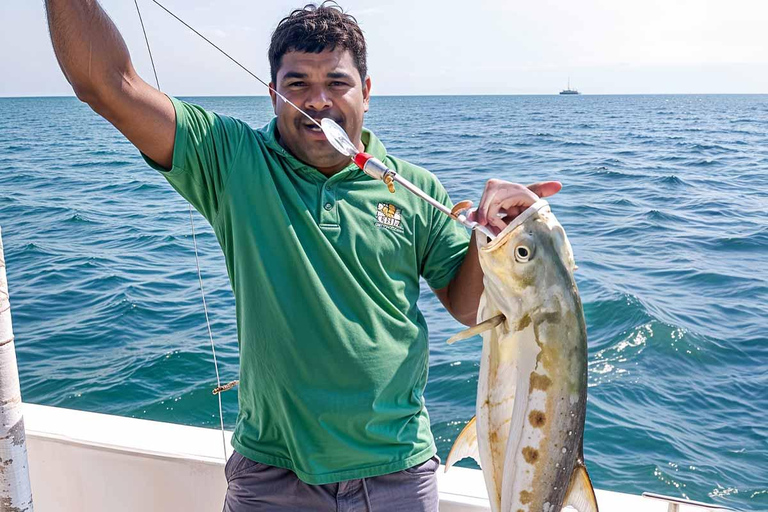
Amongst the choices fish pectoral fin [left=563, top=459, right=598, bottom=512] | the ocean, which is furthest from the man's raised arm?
the ocean

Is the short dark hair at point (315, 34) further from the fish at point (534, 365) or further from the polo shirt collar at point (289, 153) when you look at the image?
the fish at point (534, 365)

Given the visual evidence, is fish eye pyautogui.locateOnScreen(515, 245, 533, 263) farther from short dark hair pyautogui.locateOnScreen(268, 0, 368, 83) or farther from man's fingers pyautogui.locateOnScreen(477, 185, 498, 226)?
short dark hair pyautogui.locateOnScreen(268, 0, 368, 83)

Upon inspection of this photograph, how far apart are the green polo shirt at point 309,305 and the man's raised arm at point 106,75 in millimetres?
78

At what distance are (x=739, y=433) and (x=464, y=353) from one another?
2.64 m

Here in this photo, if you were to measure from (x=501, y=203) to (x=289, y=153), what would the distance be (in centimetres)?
84

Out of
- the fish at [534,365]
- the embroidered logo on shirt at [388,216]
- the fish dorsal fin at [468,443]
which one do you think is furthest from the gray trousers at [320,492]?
the embroidered logo on shirt at [388,216]

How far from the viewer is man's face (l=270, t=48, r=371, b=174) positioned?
2543mm

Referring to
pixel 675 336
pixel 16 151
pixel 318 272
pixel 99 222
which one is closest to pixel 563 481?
pixel 318 272

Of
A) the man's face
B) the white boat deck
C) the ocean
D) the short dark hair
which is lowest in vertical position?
the ocean

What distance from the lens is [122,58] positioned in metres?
2.11

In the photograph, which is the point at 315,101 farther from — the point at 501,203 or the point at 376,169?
the point at 501,203

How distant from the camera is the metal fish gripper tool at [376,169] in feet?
6.77

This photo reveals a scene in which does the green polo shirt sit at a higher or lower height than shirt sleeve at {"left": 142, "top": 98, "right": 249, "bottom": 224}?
lower

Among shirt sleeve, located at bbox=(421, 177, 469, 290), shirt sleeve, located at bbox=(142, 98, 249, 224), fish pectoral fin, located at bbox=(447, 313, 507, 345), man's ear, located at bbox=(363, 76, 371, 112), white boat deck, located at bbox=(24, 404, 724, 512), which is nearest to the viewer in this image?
fish pectoral fin, located at bbox=(447, 313, 507, 345)
